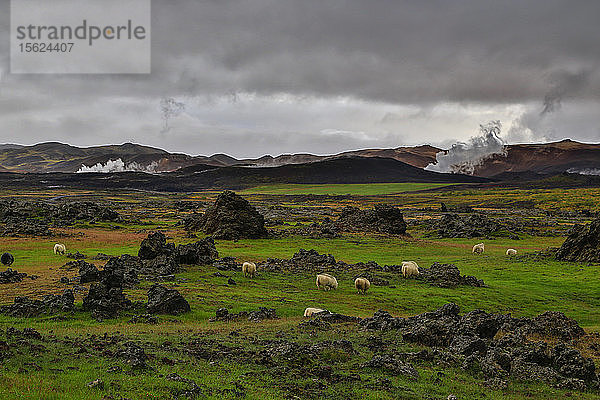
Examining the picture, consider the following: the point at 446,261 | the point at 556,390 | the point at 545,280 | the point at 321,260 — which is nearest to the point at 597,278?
the point at 545,280

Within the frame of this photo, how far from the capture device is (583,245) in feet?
189

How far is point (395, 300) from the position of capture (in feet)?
119

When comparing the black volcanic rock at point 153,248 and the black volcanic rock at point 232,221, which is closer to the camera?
the black volcanic rock at point 153,248

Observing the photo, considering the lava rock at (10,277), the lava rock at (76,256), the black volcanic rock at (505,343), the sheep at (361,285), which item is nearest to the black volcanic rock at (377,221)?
the sheep at (361,285)

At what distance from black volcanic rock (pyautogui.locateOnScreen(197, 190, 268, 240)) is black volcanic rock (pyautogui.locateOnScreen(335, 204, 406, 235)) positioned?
2300cm

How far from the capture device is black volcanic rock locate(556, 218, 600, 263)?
5562cm

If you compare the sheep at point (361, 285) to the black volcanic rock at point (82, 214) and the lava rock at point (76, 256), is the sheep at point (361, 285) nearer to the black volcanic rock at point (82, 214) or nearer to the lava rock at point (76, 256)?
the lava rock at point (76, 256)

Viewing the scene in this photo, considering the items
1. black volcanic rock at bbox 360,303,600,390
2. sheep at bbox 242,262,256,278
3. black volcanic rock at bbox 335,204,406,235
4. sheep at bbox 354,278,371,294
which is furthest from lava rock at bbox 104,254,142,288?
black volcanic rock at bbox 335,204,406,235

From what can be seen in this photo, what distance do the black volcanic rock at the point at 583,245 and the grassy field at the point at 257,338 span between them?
3518 millimetres

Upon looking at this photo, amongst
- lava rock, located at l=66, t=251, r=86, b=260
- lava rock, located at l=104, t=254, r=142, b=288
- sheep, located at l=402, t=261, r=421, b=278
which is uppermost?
lava rock, located at l=104, t=254, r=142, b=288

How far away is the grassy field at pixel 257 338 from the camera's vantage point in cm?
1473

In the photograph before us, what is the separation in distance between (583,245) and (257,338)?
54.2 m

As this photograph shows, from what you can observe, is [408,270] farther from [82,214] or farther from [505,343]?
[82,214]

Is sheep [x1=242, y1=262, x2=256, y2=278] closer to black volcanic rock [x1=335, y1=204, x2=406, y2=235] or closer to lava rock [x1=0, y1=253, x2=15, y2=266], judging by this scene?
lava rock [x1=0, y1=253, x2=15, y2=266]
